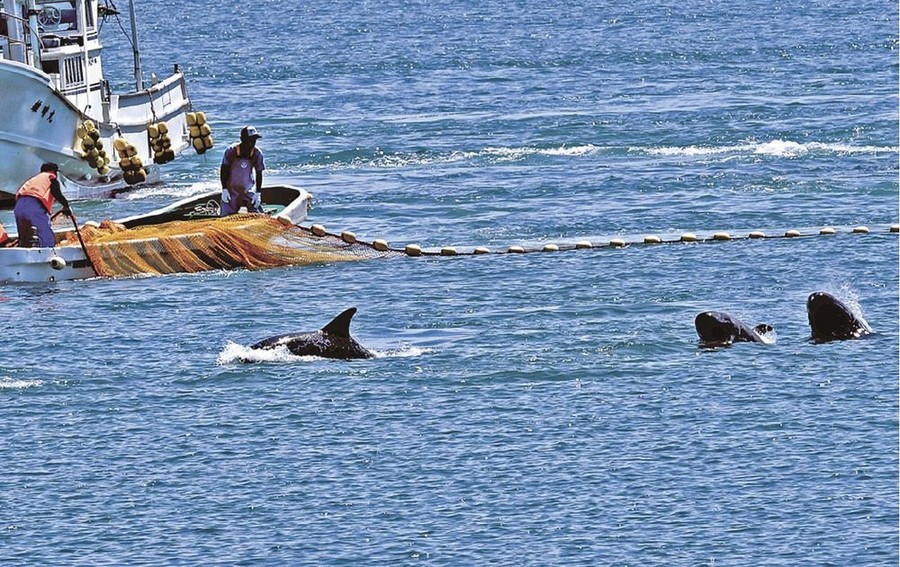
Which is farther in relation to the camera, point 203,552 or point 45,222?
point 45,222

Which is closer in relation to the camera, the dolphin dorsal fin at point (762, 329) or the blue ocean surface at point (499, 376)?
the blue ocean surface at point (499, 376)

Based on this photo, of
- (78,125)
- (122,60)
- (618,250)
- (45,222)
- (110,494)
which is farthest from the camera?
(122,60)

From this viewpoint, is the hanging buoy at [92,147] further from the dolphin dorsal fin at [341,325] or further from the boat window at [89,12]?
the dolphin dorsal fin at [341,325]

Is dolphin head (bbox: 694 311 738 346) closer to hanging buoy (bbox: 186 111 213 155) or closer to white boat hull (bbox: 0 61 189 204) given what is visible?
white boat hull (bbox: 0 61 189 204)

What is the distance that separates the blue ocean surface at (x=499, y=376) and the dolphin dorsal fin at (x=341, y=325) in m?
0.54

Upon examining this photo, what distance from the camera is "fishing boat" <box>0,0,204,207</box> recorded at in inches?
1368

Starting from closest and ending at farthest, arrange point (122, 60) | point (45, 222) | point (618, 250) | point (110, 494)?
point (110, 494), point (45, 222), point (618, 250), point (122, 60)

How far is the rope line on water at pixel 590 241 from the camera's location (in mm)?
28438

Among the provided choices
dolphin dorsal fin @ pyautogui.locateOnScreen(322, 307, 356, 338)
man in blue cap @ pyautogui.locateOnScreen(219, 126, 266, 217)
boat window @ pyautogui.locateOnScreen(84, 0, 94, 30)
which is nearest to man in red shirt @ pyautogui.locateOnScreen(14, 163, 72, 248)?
man in blue cap @ pyautogui.locateOnScreen(219, 126, 266, 217)

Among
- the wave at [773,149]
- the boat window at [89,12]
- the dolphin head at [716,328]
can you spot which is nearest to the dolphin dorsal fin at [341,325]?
the dolphin head at [716,328]

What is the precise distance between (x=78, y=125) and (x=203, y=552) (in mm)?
21311

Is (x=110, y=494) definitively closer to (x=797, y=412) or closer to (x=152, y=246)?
(x=797, y=412)

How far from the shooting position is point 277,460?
1842 cm

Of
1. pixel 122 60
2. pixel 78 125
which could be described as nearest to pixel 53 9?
pixel 78 125
